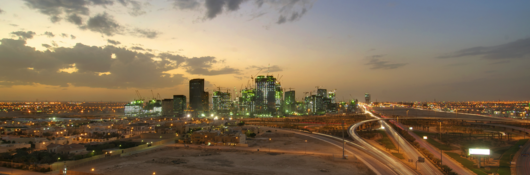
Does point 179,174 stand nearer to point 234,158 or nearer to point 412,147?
point 234,158

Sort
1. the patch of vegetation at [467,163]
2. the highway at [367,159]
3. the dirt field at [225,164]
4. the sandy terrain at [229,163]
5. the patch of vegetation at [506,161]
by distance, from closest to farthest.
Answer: the patch of vegetation at [467,163] → the patch of vegetation at [506,161] → the highway at [367,159] → the dirt field at [225,164] → the sandy terrain at [229,163]

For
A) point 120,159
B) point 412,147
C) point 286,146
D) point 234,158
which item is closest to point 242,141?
point 286,146

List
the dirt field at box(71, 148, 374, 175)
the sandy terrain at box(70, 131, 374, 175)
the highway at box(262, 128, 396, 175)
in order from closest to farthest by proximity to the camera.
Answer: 1. the highway at box(262, 128, 396, 175)
2. the dirt field at box(71, 148, 374, 175)
3. the sandy terrain at box(70, 131, 374, 175)

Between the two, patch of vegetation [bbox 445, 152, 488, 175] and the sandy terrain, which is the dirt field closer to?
the sandy terrain

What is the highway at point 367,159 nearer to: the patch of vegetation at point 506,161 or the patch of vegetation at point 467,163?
the patch of vegetation at point 467,163

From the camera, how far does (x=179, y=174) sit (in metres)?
32.6

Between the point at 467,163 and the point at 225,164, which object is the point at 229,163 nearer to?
the point at 225,164

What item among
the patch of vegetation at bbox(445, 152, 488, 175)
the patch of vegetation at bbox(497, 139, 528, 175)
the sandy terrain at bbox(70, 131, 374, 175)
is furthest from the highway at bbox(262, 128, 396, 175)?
the patch of vegetation at bbox(497, 139, 528, 175)

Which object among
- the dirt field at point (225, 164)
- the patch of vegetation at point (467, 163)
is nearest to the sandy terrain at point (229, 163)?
the dirt field at point (225, 164)

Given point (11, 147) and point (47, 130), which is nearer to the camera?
point (11, 147)

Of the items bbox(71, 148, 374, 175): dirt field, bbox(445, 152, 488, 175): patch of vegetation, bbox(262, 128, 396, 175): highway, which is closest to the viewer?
bbox(445, 152, 488, 175): patch of vegetation

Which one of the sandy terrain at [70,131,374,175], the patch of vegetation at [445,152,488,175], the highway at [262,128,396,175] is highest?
the patch of vegetation at [445,152,488,175]

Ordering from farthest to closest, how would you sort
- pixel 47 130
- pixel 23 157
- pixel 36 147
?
pixel 47 130
pixel 36 147
pixel 23 157

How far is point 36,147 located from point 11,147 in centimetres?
327
